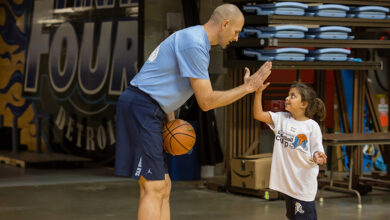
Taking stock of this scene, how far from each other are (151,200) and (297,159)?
1.55m

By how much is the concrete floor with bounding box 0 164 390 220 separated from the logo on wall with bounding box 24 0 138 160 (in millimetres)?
1691

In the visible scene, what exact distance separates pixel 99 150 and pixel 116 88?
3.80ft

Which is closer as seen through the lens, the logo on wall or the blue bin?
the blue bin

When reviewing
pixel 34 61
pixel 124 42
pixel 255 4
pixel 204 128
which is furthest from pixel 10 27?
pixel 255 4

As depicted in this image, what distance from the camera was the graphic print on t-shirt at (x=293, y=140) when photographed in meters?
5.66

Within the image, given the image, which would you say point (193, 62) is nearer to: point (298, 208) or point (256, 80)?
point (256, 80)

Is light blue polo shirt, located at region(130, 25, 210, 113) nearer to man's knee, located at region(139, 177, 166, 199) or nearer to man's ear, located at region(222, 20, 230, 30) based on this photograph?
man's ear, located at region(222, 20, 230, 30)

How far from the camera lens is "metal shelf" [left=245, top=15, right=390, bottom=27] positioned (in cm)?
797

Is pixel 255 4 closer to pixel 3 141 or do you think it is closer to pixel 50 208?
pixel 50 208

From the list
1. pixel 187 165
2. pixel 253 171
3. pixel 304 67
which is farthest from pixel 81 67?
pixel 304 67

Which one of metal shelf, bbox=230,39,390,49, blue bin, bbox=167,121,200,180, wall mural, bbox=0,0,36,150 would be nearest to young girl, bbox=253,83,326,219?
metal shelf, bbox=230,39,390,49

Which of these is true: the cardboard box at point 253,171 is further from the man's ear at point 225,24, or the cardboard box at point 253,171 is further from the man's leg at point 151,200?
the man's ear at point 225,24

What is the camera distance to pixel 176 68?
4.63 meters

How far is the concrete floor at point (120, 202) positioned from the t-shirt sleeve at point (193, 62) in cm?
274
